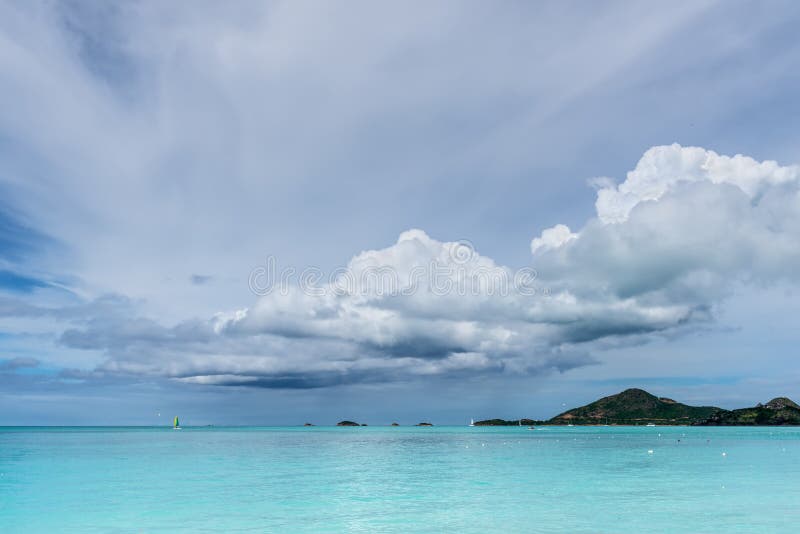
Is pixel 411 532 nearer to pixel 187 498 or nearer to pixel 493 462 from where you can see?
pixel 187 498

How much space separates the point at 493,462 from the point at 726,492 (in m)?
32.6

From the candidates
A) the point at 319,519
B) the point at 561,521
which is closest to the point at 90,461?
the point at 319,519

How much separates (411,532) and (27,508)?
1109 inches

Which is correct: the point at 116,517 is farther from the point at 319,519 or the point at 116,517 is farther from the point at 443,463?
the point at 443,463

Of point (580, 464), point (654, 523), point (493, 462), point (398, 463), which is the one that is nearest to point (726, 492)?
point (654, 523)

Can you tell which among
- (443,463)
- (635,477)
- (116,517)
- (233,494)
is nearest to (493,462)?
(443,463)

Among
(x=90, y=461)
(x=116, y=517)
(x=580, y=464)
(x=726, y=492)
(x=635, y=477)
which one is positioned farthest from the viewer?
(x=90, y=461)

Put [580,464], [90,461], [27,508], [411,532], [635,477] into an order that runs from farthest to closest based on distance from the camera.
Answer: [90,461], [580,464], [635,477], [27,508], [411,532]

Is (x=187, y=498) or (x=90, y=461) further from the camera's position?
(x=90, y=461)

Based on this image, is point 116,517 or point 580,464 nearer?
point 116,517

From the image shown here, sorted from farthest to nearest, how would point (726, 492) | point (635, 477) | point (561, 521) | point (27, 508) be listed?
point (635, 477) < point (726, 492) < point (27, 508) < point (561, 521)

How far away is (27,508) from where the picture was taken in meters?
39.9

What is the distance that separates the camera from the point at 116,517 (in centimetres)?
3547

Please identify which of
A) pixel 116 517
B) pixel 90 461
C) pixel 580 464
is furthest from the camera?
pixel 90 461
